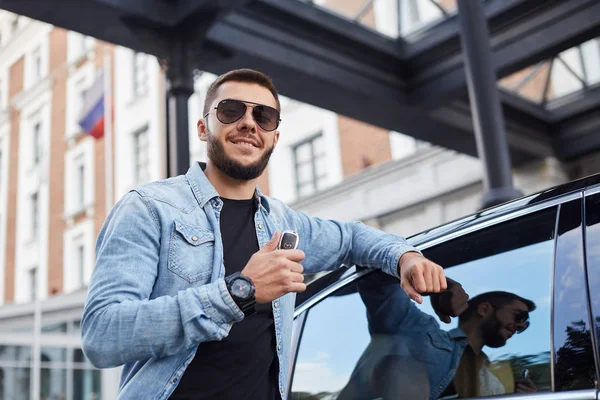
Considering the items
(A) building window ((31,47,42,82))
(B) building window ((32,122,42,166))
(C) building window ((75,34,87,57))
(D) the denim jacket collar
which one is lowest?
(D) the denim jacket collar

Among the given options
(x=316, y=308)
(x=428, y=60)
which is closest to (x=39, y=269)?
(x=428, y=60)

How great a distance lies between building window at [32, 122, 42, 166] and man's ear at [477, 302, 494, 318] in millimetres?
22967

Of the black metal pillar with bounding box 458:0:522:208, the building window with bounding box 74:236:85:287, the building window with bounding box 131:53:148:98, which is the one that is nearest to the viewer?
the black metal pillar with bounding box 458:0:522:208

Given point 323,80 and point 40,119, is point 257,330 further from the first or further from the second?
point 40,119

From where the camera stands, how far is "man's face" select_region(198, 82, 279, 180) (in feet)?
6.18

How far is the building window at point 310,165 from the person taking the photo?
45.8 feet

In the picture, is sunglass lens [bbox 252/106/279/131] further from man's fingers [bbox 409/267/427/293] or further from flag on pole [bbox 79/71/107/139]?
flag on pole [bbox 79/71/107/139]

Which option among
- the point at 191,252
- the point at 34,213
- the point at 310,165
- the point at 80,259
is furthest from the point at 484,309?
the point at 34,213

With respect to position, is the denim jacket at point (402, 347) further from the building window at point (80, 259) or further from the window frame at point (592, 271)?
the building window at point (80, 259)

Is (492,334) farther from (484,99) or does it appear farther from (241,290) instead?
(484,99)

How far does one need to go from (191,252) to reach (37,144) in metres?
23.4

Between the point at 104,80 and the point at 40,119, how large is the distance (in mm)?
9512

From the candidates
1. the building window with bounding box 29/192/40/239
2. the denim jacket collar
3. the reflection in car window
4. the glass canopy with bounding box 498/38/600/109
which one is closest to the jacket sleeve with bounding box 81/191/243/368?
the denim jacket collar

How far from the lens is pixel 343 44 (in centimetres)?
639
